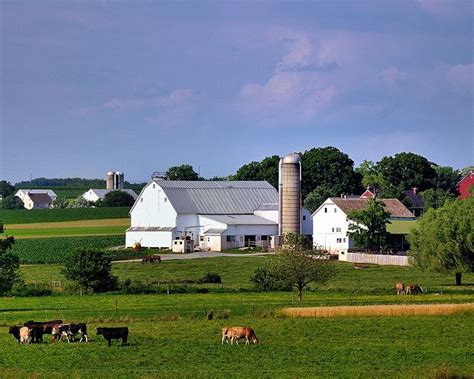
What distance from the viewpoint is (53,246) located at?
10481 centimetres

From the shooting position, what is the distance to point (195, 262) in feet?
283

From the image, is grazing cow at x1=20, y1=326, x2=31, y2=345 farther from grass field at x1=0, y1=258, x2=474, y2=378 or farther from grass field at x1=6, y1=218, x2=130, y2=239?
grass field at x1=6, y1=218, x2=130, y2=239

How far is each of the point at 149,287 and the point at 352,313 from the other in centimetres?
1686

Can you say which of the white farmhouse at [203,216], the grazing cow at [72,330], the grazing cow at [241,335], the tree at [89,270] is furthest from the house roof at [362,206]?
the grazing cow at [241,335]

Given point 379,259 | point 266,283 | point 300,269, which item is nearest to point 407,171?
point 379,259

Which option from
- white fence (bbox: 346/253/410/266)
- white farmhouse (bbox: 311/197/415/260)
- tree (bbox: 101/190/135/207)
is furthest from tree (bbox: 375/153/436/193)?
white fence (bbox: 346/253/410/266)

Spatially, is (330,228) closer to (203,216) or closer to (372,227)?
(372,227)

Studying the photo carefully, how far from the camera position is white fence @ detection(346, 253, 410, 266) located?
83500 mm

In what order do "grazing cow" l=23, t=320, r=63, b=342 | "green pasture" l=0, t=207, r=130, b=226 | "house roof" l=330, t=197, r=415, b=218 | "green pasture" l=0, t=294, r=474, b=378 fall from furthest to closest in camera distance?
"green pasture" l=0, t=207, r=130, b=226, "house roof" l=330, t=197, r=415, b=218, "grazing cow" l=23, t=320, r=63, b=342, "green pasture" l=0, t=294, r=474, b=378

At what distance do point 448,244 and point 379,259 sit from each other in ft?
61.3

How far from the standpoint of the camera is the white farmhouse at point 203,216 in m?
103

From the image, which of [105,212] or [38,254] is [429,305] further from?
[105,212]

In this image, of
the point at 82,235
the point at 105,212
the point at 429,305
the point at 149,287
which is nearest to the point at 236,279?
the point at 149,287

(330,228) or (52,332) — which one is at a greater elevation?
(330,228)
